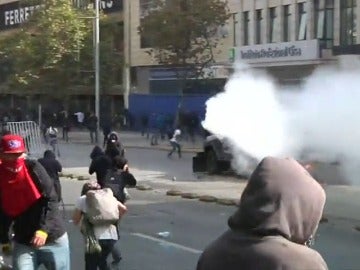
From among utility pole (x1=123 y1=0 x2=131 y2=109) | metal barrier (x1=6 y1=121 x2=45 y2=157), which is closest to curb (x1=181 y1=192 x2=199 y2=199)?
metal barrier (x1=6 y1=121 x2=45 y2=157)

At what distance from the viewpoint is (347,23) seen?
125ft

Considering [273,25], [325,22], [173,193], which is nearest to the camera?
[173,193]

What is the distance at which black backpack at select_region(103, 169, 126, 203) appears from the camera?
10.2 metres

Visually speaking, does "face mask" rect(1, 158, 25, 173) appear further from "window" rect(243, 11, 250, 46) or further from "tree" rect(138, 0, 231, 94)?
"window" rect(243, 11, 250, 46)

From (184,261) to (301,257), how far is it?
7.60 meters

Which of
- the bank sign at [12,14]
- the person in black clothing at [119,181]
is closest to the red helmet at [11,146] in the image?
the person in black clothing at [119,181]

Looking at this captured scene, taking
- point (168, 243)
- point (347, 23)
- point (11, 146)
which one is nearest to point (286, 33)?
point (347, 23)

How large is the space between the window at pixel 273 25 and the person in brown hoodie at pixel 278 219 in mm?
40032

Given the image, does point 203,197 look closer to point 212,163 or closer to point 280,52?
point 212,163

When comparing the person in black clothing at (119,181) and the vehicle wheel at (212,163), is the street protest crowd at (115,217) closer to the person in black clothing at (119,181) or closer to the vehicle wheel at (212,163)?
the person in black clothing at (119,181)

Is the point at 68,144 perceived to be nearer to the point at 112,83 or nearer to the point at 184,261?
the point at 112,83

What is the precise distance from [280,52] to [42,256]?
32.5m

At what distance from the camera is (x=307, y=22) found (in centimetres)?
4069

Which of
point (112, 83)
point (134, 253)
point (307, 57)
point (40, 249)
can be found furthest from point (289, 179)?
point (112, 83)
